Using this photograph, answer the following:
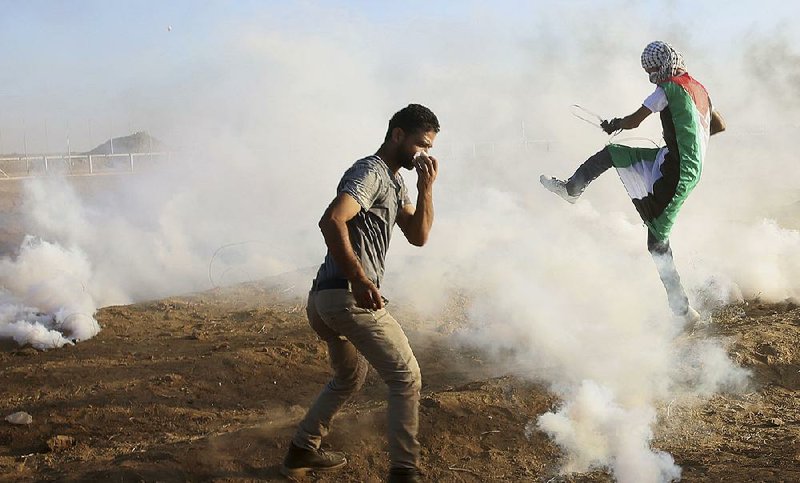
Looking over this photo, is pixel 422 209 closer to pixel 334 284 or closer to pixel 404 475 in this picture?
pixel 334 284

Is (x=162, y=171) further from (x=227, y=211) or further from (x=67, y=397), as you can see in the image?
(x=67, y=397)

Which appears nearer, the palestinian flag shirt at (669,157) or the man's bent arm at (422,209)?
the man's bent arm at (422,209)

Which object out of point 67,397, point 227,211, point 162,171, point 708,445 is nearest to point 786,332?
point 708,445

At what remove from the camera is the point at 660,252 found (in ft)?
18.3

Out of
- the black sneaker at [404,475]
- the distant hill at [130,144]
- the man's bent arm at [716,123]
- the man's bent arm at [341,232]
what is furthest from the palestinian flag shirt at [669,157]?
the distant hill at [130,144]

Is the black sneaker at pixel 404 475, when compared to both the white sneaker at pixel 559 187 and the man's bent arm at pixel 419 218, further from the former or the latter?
the white sneaker at pixel 559 187

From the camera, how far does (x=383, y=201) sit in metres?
3.62

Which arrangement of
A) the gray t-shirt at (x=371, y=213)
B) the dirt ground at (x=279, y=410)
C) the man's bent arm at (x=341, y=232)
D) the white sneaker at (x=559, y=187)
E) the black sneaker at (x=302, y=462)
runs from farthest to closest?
the white sneaker at (x=559, y=187)
the dirt ground at (x=279, y=410)
the black sneaker at (x=302, y=462)
the gray t-shirt at (x=371, y=213)
the man's bent arm at (x=341, y=232)

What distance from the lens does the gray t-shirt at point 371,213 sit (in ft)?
11.4

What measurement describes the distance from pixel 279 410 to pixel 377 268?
7.73 ft

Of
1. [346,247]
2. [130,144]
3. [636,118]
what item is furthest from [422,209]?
[130,144]

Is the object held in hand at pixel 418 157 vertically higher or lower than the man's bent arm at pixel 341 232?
higher

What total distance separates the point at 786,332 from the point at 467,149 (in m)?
17.7

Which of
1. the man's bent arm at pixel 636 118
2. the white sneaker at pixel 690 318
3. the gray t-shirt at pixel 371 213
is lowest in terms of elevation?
the gray t-shirt at pixel 371 213
